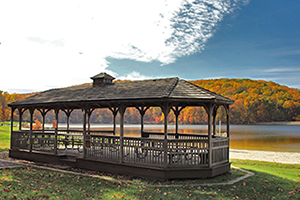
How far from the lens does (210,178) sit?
912 centimetres

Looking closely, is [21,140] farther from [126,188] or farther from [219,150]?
[219,150]

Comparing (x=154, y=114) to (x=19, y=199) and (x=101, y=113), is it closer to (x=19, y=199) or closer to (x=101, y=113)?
(x=101, y=113)

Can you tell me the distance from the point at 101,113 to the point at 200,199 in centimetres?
11523

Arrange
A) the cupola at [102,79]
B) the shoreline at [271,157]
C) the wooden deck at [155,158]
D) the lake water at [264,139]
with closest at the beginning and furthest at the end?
the wooden deck at [155,158] → the cupola at [102,79] → the shoreline at [271,157] → the lake water at [264,139]

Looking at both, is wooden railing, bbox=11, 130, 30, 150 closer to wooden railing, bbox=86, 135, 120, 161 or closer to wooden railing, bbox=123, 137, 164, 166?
wooden railing, bbox=86, 135, 120, 161

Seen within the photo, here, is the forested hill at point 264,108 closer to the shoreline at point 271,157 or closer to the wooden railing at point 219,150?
the shoreline at point 271,157

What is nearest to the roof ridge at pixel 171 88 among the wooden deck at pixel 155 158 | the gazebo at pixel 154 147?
the gazebo at pixel 154 147

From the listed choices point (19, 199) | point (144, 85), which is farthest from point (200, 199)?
point (144, 85)

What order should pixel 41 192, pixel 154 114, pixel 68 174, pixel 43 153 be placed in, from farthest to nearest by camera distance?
pixel 154 114 → pixel 43 153 → pixel 68 174 → pixel 41 192

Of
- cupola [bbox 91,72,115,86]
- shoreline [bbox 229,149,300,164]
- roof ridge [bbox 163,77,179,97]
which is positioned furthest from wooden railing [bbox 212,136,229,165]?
shoreline [bbox 229,149,300,164]

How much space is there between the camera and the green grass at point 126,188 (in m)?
7.19

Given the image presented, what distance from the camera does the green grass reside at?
23.6 feet

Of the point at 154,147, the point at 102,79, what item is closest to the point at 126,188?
the point at 154,147

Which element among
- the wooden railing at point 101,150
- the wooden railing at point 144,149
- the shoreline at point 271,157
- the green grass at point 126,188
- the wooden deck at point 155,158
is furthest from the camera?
the shoreline at point 271,157
